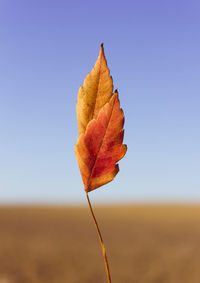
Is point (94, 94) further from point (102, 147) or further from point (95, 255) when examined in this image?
point (95, 255)

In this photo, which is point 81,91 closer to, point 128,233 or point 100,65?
point 100,65

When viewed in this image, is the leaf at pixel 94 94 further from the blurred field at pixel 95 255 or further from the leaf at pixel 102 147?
the blurred field at pixel 95 255

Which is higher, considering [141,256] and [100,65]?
[100,65]

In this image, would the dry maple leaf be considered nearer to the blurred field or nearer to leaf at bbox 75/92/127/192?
leaf at bbox 75/92/127/192

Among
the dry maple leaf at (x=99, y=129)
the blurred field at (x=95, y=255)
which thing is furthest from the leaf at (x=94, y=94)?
the blurred field at (x=95, y=255)

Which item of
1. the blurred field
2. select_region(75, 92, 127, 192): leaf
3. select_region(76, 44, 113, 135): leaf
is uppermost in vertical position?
select_region(76, 44, 113, 135): leaf

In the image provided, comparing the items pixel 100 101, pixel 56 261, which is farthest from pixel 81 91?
pixel 56 261

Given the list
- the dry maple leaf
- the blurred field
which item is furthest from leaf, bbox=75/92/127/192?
the blurred field

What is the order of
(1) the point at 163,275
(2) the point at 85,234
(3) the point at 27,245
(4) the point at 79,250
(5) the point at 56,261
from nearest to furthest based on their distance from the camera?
(1) the point at 163,275
(5) the point at 56,261
(4) the point at 79,250
(3) the point at 27,245
(2) the point at 85,234
